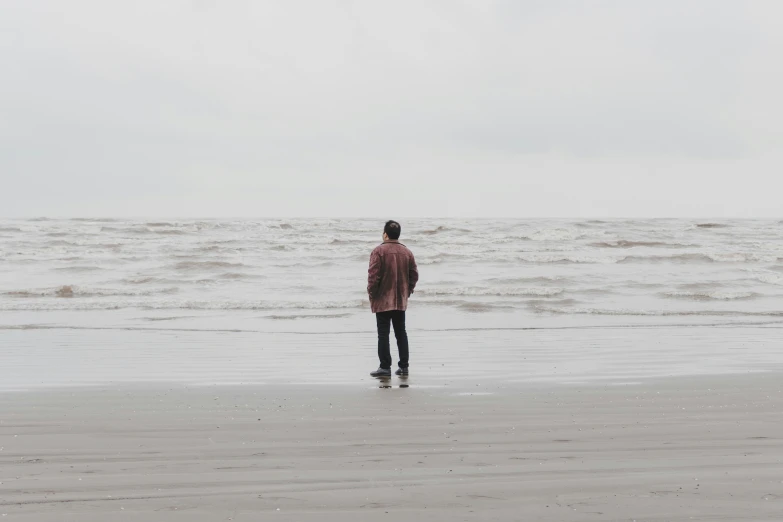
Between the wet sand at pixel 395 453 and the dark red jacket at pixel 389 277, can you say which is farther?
the dark red jacket at pixel 389 277

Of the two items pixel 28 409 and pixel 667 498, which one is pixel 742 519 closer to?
pixel 667 498

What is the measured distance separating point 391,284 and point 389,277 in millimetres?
80

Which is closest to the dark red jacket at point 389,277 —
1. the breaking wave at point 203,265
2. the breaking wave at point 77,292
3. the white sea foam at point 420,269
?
the white sea foam at point 420,269

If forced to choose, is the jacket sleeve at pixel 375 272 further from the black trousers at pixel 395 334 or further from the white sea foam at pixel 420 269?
the white sea foam at pixel 420 269

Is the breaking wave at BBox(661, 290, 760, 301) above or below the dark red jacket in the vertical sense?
below

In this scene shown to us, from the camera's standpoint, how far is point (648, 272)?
2428 cm

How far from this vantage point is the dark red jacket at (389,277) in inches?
348

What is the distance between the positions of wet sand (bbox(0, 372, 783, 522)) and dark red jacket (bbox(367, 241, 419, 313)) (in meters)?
1.50

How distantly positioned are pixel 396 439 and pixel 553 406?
1.76m

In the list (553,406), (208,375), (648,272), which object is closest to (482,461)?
(553,406)

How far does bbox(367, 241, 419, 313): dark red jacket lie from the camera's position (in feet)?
29.0

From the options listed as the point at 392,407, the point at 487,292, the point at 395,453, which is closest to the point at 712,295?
the point at 487,292

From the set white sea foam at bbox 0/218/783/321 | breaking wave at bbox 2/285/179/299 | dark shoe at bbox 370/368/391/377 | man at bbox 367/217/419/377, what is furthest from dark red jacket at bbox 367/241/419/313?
breaking wave at bbox 2/285/179/299

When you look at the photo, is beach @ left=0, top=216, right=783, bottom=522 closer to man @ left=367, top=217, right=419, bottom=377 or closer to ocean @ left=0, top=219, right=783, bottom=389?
ocean @ left=0, top=219, right=783, bottom=389
